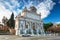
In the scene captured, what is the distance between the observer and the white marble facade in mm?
2936

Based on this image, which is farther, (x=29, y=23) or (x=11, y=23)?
(x=29, y=23)

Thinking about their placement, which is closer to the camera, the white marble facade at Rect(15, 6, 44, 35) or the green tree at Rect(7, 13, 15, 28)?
the green tree at Rect(7, 13, 15, 28)

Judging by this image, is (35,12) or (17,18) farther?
(35,12)

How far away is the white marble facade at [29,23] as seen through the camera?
2936mm

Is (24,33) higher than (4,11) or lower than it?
lower

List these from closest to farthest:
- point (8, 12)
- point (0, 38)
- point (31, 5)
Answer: point (0, 38) → point (8, 12) → point (31, 5)

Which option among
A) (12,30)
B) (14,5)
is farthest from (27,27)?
(14,5)

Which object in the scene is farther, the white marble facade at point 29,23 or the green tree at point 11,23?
the white marble facade at point 29,23

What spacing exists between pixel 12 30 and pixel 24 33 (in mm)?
326

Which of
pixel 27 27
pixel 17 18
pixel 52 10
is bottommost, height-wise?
pixel 27 27

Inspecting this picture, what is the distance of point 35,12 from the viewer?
3.12 meters

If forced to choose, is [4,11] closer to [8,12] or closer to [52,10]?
[8,12]

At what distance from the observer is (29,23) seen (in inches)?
119

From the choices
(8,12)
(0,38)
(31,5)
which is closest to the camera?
(0,38)
